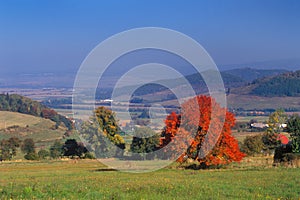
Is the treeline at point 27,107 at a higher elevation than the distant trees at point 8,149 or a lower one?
higher

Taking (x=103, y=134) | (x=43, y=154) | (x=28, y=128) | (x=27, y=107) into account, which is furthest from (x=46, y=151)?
(x=27, y=107)

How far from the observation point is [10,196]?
54.9ft

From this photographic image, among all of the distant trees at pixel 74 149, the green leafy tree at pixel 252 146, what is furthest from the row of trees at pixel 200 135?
the green leafy tree at pixel 252 146

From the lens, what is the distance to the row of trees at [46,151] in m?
77.6

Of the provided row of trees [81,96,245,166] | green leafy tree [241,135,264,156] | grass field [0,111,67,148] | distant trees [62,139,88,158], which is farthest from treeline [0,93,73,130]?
row of trees [81,96,245,166]

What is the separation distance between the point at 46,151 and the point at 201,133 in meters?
49.2

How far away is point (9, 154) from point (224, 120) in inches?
2157

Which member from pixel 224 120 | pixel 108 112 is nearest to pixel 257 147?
pixel 108 112

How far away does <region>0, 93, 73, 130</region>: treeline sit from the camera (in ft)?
493

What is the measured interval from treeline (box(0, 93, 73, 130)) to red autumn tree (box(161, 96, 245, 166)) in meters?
108

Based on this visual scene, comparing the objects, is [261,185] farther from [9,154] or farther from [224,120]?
[9,154]

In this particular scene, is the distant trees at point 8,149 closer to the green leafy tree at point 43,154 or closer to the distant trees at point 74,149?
the green leafy tree at point 43,154

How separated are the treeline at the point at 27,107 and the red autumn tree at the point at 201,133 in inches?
4271

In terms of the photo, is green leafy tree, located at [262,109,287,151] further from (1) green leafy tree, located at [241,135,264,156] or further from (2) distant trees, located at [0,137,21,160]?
(2) distant trees, located at [0,137,21,160]
